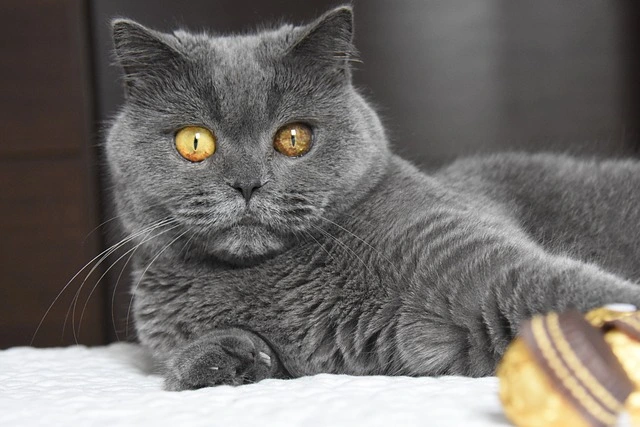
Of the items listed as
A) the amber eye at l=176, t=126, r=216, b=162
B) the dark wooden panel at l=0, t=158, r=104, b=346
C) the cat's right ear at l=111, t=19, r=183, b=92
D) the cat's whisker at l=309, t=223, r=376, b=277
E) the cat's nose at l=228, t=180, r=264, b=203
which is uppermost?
the cat's right ear at l=111, t=19, r=183, b=92

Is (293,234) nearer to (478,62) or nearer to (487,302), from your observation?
(487,302)

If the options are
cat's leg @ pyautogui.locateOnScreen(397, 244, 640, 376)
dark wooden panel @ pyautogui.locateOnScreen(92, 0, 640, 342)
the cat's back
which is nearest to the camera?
cat's leg @ pyautogui.locateOnScreen(397, 244, 640, 376)

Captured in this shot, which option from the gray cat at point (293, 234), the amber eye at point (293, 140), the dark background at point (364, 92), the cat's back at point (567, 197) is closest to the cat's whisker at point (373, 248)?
the gray cat at point (293, 234)

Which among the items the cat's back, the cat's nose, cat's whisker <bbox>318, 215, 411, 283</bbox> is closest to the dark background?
the cat's back

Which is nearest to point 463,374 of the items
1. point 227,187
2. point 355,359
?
point 355,359

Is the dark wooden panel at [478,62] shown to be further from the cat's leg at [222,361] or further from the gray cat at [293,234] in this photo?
the cat's leg at [222,361]

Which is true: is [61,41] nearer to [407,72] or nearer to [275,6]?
[275,6]

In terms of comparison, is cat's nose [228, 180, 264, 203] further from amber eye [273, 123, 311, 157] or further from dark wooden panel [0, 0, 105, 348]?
dark wooden panel [0, 0, 105, 348]
